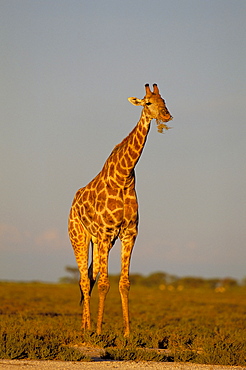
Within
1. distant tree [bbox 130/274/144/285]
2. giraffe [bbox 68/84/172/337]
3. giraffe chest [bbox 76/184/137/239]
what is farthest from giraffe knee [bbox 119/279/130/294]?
distant tree [bbox 130/274/144/285]

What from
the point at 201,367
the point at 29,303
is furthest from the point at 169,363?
the point at 29,303

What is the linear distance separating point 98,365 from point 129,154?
5.24 meters

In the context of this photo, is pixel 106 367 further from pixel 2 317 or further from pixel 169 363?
pixel 2 317

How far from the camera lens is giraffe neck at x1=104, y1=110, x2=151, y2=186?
550 inches

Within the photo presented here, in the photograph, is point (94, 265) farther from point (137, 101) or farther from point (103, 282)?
point (137, 101)

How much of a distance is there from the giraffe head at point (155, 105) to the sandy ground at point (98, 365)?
4941 mm

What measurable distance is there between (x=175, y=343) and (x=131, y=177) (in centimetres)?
368

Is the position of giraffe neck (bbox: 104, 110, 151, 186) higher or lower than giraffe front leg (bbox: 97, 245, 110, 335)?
higher

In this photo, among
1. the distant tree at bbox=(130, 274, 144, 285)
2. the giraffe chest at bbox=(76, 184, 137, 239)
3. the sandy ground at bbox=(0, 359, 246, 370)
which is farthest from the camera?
the distant tree at bbox=(130, 274, 144, 285)

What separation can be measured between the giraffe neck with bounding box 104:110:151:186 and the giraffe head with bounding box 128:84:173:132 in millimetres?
205

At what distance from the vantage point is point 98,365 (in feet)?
33.5

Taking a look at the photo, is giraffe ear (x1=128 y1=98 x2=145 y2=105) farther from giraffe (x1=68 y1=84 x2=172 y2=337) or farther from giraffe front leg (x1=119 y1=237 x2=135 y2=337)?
giraffe front leg (x1=119 y1=237 x2=135 y2=337)

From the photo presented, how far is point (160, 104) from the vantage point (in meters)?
13.6

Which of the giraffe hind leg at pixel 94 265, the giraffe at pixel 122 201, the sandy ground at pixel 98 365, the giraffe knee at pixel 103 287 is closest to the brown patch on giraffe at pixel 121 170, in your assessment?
the giraffe at pixel 122 201
